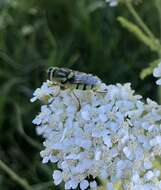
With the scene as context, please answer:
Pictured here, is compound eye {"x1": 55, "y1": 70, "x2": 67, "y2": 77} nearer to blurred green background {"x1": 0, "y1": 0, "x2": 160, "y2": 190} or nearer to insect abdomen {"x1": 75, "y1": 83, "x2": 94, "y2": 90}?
insect abdomen {"x1": 75, "y1": 83, "x2": 94, "y2": 90}

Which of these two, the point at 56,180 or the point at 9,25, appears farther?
the point at 9,25

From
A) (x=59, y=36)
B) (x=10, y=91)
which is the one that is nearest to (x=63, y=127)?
(x=10, y=91)

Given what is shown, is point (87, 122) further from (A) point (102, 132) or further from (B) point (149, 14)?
(B) point (149, 14)

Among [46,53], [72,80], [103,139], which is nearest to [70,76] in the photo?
[72,80]

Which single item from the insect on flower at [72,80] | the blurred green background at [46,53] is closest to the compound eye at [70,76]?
the insect on flower at [72,80]

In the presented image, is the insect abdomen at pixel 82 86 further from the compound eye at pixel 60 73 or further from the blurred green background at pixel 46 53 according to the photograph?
the blurred green background at pixel 46 53
